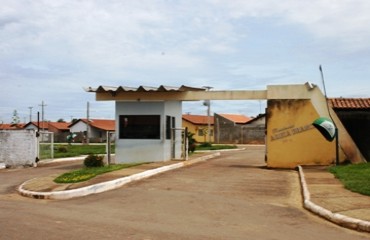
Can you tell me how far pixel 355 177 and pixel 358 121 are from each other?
670 centimetres

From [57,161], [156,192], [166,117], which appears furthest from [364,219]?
[57,161]

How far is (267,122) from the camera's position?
20.3 meters

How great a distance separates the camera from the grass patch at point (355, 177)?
1218 centimetres

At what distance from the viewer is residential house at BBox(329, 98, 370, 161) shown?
66.7 feet

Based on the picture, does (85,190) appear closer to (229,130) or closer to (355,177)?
(355,177)

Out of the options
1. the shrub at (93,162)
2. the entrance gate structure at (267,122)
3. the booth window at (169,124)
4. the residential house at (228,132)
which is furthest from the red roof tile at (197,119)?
the shrub at (93,162)

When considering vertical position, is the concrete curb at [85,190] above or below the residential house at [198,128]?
below

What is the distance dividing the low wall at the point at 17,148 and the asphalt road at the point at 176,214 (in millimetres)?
9490

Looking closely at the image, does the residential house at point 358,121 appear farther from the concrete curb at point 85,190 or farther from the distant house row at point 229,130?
the distant house row at point 229,130

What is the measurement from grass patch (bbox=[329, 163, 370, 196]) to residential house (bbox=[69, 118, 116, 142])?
5647 centimetres

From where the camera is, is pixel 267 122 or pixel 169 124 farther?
pixel 169 124

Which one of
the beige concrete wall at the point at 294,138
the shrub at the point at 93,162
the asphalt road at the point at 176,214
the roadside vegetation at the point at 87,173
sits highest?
the beige concrete wall at the point at 294,138

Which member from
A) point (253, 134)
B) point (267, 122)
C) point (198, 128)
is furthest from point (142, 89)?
point (198, 128)

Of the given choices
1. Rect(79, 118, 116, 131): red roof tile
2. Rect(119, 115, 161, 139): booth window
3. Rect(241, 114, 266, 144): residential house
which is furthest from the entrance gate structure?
Rect(79, 118, 116, 131): red roof tile
